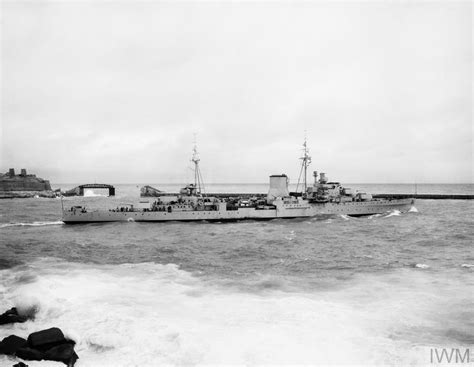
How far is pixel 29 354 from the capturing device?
919 centimetres

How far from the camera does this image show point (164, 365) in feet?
29.8

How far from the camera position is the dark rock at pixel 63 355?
355 inches

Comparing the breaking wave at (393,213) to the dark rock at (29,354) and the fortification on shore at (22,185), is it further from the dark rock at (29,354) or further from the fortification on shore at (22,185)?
the fortification on shore at (22,185)

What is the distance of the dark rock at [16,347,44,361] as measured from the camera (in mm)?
9125

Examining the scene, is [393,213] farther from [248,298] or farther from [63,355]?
[63,355]

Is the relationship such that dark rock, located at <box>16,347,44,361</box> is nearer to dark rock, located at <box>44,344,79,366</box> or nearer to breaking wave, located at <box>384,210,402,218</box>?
dark rock, located at <box>44,344,79,366</box>

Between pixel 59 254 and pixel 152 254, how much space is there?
21.9ft

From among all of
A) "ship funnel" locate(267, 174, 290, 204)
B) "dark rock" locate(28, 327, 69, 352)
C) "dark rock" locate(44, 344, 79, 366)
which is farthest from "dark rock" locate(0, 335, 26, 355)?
"ship funnel" locate(267, 174, 290, 204)

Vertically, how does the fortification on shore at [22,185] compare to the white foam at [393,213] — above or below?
above

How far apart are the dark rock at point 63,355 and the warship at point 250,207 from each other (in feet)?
108
